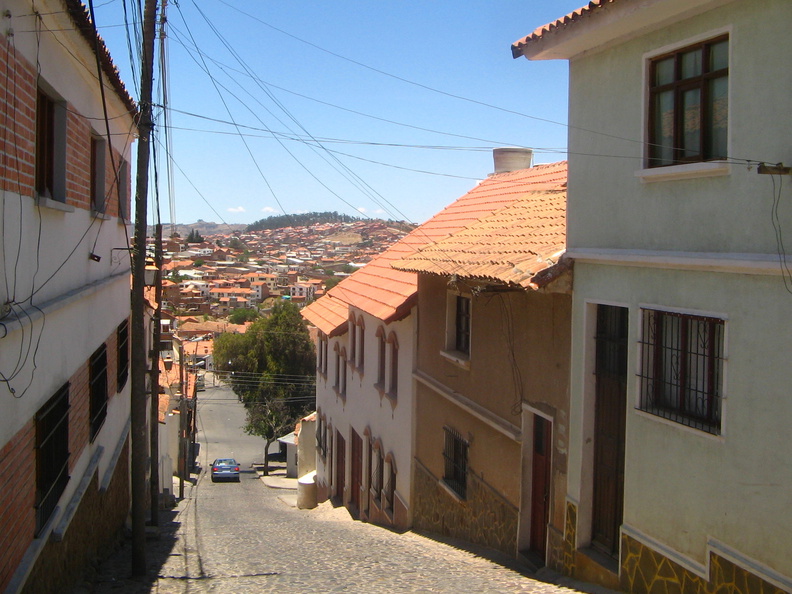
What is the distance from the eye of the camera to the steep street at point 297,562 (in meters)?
8.69

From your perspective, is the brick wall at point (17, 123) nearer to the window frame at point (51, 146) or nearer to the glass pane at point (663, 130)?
the window frame at point (51, 146)

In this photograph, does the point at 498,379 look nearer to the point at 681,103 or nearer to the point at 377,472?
the point at 681,103

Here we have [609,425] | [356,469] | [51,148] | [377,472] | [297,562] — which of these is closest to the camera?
[51,148]

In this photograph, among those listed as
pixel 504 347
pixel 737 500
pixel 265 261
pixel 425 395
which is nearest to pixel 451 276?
pixel 504 347

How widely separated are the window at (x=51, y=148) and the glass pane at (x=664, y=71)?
5848 mm

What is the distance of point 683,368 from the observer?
6.86m

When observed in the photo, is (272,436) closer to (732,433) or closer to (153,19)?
(153,19)

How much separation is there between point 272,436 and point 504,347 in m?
40.5

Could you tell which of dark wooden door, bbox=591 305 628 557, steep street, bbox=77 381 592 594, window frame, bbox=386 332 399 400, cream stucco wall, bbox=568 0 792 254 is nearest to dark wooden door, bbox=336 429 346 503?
steep street, bbox=77 381 592 594

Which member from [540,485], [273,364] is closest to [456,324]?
[540,485]

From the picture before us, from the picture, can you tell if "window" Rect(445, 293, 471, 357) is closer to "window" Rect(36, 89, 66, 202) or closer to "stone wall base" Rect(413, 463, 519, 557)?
"stone wall base" Rect(413, 463, 519, 557)

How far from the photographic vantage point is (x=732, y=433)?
20.0 ft

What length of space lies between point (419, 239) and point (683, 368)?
1137 centimetres

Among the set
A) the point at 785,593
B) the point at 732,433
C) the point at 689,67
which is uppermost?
the point at 689,67
